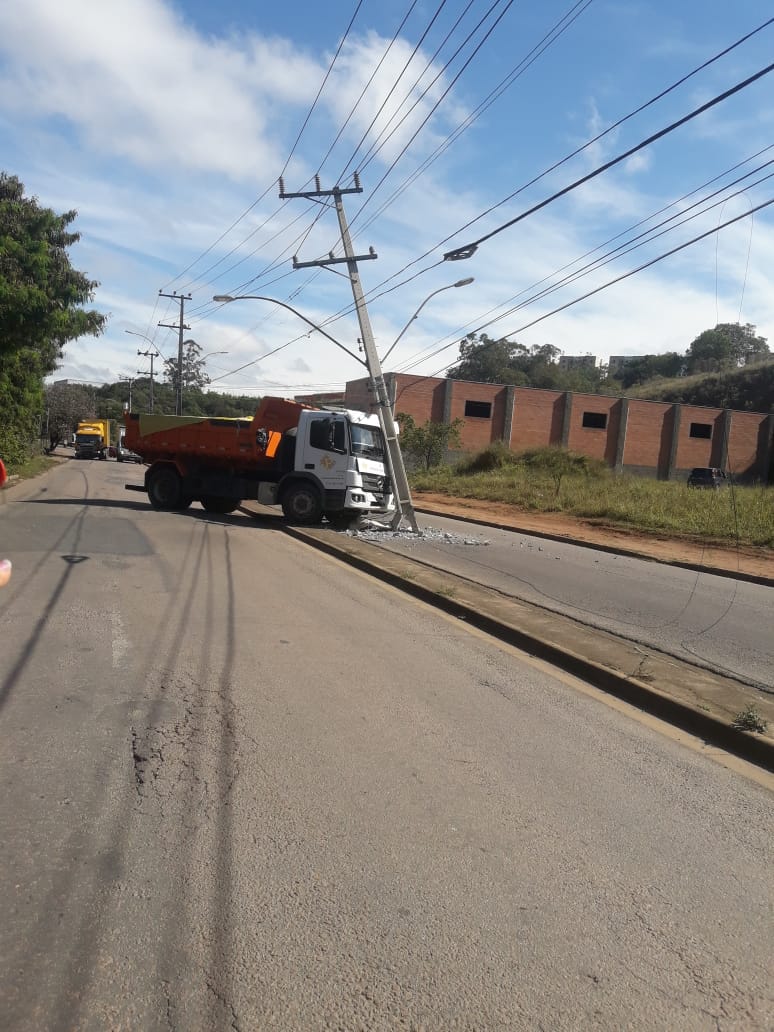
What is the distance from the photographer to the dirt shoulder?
54.8 ft

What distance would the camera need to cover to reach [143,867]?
3.47m

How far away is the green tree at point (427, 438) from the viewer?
5025 cm

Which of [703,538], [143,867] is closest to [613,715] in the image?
[143,867]

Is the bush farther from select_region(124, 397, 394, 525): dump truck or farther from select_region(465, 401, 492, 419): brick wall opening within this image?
select_region(124, 397, 394, 525): dump truck

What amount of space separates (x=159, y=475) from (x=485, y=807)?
58.7ft

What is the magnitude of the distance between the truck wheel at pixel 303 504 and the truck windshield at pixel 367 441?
1351 mm

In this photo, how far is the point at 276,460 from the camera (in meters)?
19.4

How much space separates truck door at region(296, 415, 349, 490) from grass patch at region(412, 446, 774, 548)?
8072 mm

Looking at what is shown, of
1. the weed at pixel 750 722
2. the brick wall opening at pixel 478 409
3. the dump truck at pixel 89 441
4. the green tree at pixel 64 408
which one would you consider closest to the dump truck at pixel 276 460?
the weed at pixel 750 722

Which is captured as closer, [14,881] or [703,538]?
[14,881]

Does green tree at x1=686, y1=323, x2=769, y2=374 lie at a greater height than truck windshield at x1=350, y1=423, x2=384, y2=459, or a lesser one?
greater

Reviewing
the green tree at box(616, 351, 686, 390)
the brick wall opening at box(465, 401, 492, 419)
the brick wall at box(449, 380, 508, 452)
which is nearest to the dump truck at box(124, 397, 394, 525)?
the brick wall at box(449, 380, 508, 452)

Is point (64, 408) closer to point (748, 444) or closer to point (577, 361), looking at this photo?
point (748, 444)

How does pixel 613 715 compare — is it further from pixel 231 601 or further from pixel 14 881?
pixel 231 601
